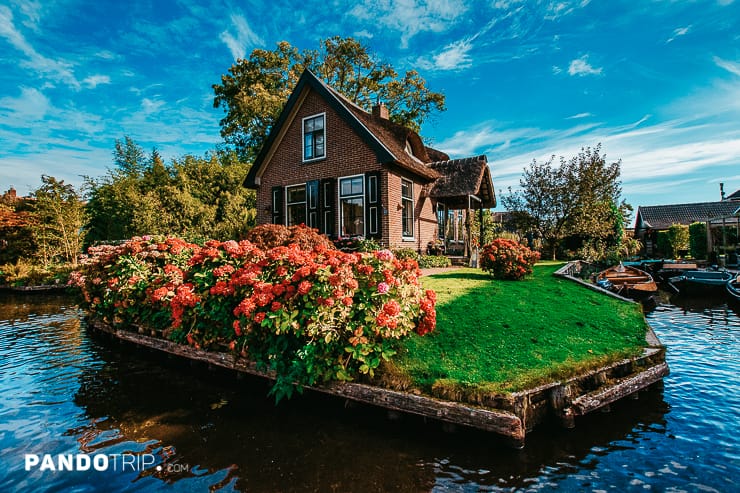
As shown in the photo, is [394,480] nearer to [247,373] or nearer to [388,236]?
[247,373]

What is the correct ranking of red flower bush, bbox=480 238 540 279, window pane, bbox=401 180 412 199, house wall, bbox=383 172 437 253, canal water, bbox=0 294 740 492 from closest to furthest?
canal water, bbox=0 294 740 492
red flower bush, bbox=480 238 540 279
house wall, bbox=383 172 437 253
window pane, bbox=401 180 412 199

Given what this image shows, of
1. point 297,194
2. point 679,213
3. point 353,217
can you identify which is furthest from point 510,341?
point 679,213

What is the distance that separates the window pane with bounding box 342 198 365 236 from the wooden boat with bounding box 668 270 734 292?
45.6 ft

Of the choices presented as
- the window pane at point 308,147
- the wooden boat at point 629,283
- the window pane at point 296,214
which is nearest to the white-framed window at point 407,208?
the window pane at point 308,147

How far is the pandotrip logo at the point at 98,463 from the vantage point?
3555mm

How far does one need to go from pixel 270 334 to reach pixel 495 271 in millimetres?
7432

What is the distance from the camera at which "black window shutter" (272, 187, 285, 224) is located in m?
15.8

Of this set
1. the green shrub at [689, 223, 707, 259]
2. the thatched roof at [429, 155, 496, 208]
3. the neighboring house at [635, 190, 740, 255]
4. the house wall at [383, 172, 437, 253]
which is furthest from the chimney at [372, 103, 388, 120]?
the neighboring house at [635, 190, 740, 255]

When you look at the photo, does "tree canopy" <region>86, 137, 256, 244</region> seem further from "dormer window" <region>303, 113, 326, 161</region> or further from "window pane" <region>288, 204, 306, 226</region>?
"dormer window" <region>303, 113, 326, 161</region>

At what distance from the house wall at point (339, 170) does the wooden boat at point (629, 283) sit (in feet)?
22.5

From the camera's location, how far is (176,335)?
21.0 ft

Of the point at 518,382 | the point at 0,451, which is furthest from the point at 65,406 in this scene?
the point at 518,382

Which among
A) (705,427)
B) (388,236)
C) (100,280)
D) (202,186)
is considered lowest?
(705,427)

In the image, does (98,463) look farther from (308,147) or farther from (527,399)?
(308,147)
